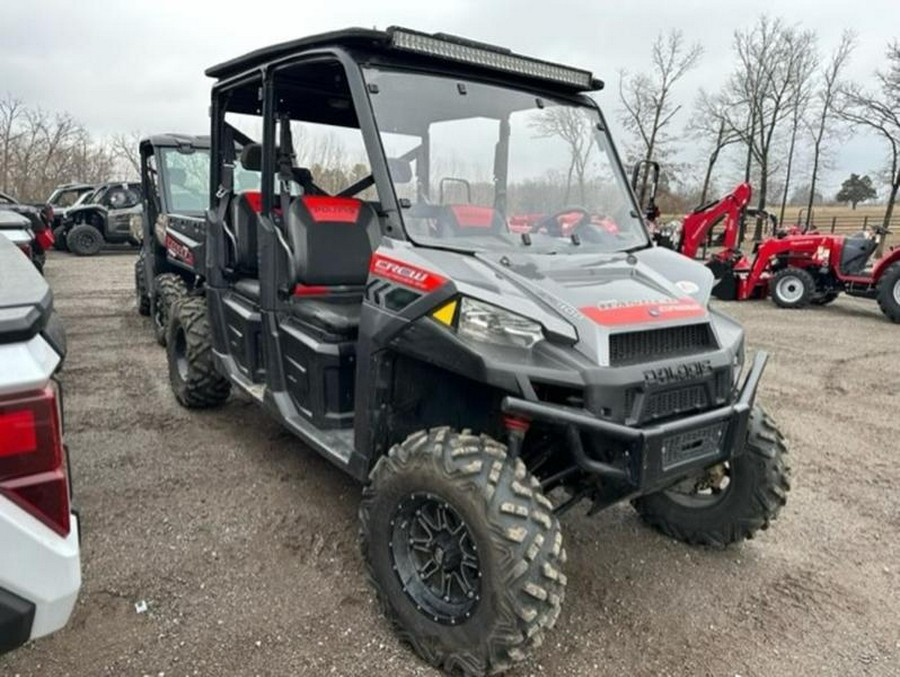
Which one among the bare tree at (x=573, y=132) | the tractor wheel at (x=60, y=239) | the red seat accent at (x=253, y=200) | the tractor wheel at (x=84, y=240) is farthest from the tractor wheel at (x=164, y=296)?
the tractor wheel at (x=60, y=239)

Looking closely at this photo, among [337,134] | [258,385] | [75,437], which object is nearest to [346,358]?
[258,385]

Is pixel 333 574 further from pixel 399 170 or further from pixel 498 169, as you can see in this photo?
pixel 498 169

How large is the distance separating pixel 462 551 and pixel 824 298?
37.2ft

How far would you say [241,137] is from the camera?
14.1 feet

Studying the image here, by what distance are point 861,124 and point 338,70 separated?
28859 mm

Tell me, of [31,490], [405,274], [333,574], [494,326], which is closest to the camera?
[31,490]

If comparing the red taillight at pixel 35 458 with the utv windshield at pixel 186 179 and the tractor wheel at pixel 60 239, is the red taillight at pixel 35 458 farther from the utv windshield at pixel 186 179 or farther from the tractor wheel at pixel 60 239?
the tractor wheel at pixel 60 239

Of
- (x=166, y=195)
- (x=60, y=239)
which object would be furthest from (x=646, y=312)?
(x=60, y=239)

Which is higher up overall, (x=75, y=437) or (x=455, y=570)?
(x=455, y=570)

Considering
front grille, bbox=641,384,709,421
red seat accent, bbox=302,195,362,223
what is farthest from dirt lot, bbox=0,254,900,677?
red seat accent, bbox=302,195,362,223

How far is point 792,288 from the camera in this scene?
36.5 ft

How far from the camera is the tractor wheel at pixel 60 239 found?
16422mm

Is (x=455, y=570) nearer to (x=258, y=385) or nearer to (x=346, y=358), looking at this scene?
(x=346, y=358)

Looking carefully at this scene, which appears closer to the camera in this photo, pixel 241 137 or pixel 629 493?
pixel 629 493
